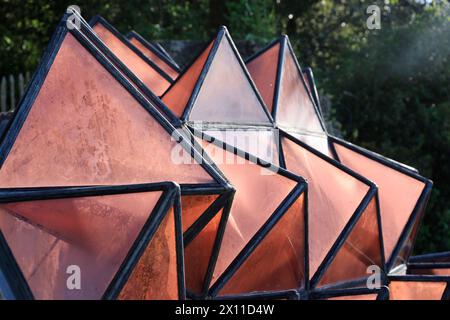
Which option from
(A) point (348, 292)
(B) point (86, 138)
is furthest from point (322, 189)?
(B) point (86, 138)

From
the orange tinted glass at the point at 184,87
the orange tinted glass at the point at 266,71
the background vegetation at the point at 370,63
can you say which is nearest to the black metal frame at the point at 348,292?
the orange tinted glass at the point at 184,87

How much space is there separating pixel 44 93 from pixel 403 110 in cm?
912

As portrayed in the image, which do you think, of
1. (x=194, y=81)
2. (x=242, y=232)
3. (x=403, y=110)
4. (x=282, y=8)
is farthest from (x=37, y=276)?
(x=282, y=8)

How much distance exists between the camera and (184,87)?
13.9ft

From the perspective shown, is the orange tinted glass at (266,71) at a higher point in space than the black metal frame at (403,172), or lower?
higher

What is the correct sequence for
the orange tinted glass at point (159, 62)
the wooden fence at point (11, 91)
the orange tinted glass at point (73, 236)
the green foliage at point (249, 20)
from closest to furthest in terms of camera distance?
the orange tinted glass at point (73, 236)
the orange tinted glass at point (159, 62)
the wooden fence at point (11, 91)
the green foliage at point (249, 20)

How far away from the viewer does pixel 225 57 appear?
14.3 ft

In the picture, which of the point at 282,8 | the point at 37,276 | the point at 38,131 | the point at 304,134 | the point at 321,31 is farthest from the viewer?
the point at 321,31

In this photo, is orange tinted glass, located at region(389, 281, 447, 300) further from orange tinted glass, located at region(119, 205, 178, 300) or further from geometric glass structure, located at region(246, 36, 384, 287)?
orange tinted glass, located at region(119, 205, 178, 300)

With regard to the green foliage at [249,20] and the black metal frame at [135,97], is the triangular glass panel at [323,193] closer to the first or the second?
the black metal frame at [135,97]

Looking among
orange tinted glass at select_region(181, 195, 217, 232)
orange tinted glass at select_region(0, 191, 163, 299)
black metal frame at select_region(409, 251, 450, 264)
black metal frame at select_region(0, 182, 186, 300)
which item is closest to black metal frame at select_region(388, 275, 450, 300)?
black metal frame at select_region(409, 251, 450, 264)

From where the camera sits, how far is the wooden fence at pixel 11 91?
10758 millimetres

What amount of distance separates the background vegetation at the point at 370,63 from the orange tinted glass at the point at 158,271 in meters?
7.50

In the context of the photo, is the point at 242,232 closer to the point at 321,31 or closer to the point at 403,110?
the point at 403,110
